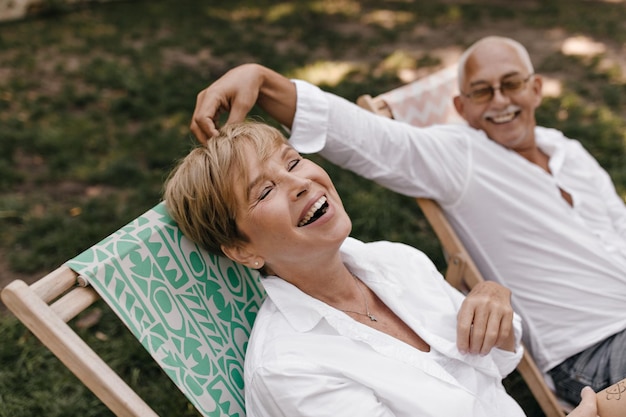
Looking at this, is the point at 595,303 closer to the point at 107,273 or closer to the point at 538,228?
the point at 538,228

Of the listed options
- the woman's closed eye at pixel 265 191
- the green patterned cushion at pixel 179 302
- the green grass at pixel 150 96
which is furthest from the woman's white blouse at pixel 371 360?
the green grass at pixel 150 96

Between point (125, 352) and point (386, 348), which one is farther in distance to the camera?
point (125, 352)

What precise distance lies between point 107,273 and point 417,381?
1012 mm

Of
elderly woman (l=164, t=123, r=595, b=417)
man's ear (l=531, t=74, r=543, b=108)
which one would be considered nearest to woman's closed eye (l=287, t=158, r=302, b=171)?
elderly woman (l=164, t=123, r=595, b=417)

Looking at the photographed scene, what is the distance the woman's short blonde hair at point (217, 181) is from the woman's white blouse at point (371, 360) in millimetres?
269

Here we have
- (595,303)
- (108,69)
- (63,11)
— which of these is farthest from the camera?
(63,11)

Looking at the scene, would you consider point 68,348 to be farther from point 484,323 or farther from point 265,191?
point 484,323

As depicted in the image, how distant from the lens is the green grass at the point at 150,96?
3.18m

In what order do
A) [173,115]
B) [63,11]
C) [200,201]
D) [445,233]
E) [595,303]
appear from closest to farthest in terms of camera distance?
[200,201] → [595,303] → [445,233] → [173,115] → [63,11]

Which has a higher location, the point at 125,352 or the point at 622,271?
the point at 622,271

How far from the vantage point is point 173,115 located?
545 centimetres

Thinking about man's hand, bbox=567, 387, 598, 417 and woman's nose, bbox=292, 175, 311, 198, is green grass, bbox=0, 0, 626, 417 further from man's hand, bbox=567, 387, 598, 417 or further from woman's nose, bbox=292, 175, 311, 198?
woman's nose, bbox=292, 175, 311, 198

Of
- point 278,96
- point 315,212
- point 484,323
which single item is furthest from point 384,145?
point 484,323

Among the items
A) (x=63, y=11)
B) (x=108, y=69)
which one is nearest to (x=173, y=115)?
(x=108, y=69)
